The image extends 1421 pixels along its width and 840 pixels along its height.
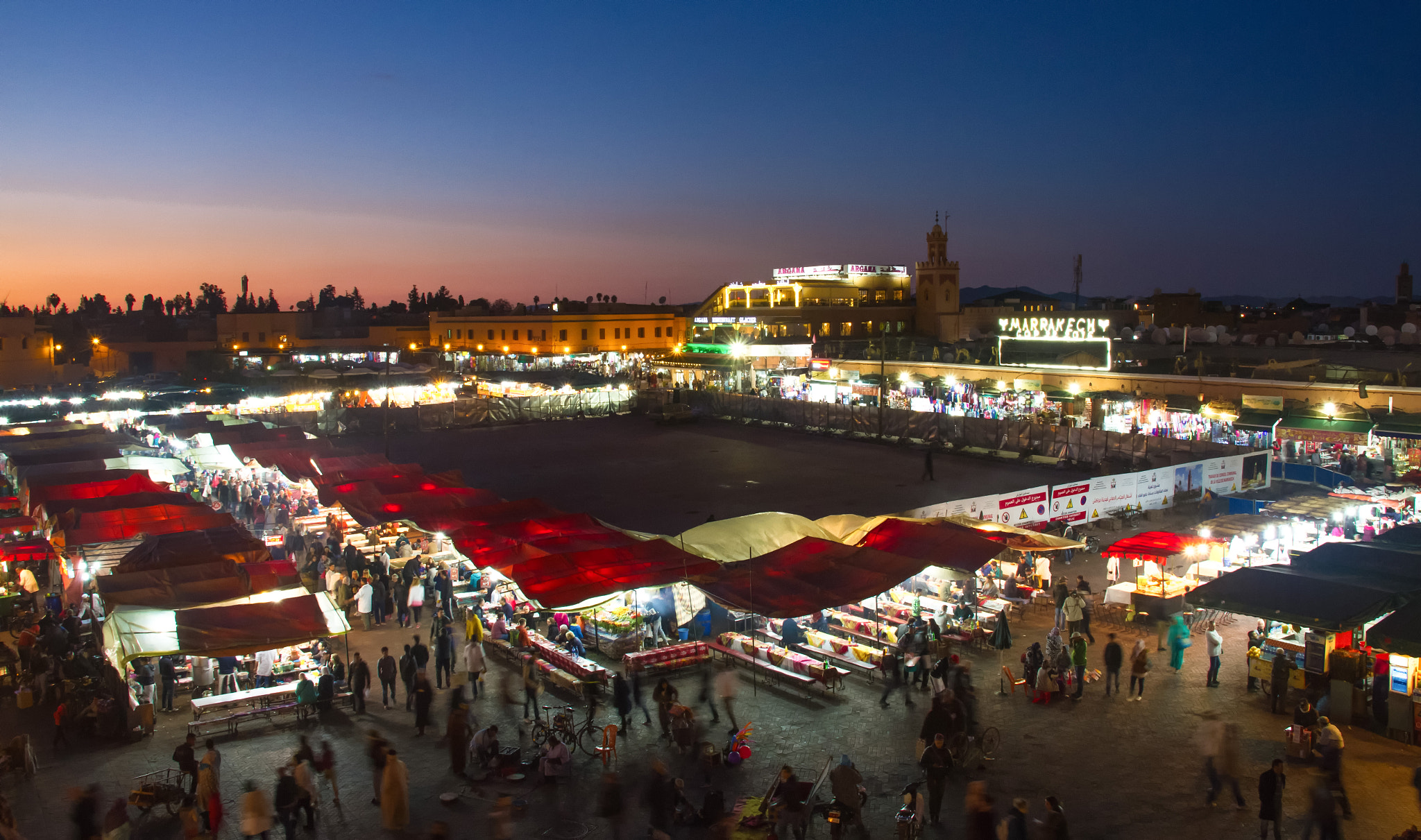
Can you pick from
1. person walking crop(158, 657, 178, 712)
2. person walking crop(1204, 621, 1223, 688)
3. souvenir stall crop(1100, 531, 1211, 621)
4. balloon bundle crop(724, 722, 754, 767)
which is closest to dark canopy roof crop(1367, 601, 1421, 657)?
person walking crop(1204, 621, 1223, 688)

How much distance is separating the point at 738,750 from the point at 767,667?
2618mm

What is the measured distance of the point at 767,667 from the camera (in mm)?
12883

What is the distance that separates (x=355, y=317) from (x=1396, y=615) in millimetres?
121251

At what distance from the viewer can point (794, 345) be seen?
52312 millimetres

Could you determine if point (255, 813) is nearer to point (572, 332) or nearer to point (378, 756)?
point (378, 756)

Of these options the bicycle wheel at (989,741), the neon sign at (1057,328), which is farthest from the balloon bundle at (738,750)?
the neon sign at (1057,328)

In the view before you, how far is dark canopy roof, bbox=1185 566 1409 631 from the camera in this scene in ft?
36.2

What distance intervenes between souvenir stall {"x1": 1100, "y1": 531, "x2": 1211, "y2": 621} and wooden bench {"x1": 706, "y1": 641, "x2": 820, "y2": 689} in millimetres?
5810

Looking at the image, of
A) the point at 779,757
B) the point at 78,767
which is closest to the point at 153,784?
the point at 78,767

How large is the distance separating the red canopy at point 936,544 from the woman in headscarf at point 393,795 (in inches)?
310

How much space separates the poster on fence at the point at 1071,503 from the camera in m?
20.1

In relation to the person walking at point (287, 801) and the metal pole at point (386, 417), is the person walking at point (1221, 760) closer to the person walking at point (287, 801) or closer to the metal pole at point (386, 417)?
the person walking at point (287, 801)

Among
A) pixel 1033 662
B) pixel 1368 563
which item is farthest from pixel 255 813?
pixel 1368 563

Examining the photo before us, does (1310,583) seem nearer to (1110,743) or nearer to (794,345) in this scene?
(1110,743)
